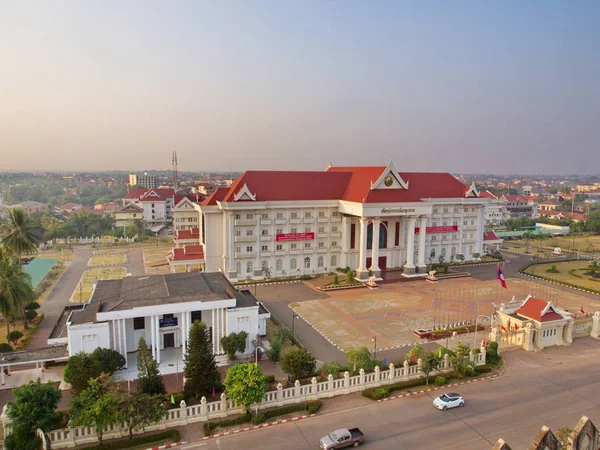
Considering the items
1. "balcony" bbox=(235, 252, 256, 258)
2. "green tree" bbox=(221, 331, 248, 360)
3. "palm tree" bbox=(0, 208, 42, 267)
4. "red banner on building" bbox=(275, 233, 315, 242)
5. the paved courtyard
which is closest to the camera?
"green tree" bbox=(221, 331, 248, 360)

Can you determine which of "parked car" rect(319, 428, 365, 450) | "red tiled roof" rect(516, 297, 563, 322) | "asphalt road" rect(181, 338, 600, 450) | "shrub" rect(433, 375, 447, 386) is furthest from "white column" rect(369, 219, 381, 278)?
"parked car" rect(319, 428, 365, 450)

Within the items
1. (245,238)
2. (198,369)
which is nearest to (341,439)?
(198,369)

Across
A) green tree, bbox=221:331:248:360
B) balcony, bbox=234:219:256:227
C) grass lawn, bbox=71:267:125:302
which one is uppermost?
balcony, bbox=234:219:256:227

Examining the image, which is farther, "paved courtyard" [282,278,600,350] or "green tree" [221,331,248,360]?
"paved courtyard" [282,278,600,350]

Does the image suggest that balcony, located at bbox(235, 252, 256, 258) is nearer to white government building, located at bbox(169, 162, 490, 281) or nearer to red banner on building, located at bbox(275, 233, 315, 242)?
white government building, located at bbox(169, 162, 490, 281)

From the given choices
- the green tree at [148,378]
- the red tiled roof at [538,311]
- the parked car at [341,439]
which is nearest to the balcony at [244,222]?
the green tree at [148,378]

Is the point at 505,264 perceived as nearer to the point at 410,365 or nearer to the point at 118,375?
the point at 410,365

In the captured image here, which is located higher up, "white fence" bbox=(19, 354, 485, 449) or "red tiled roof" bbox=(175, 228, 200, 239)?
"red tiled roof" bbox=(175, 228, 200, 239)
